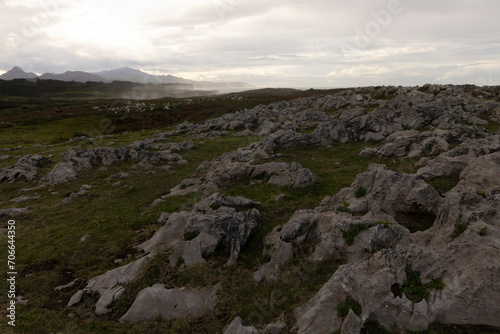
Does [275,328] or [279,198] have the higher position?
[279,198]

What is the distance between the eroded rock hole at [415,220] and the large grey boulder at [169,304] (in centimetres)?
1079

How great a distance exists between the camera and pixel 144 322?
40.9ft

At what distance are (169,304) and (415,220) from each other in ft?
45.3

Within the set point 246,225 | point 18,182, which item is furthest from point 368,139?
point 18,182

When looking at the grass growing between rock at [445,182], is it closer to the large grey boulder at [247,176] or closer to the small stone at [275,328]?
the large grey boulder at [247,176]

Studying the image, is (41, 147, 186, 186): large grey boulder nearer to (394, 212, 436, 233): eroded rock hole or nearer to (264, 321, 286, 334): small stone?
(394, 212, 436, 233): eroded rock hole

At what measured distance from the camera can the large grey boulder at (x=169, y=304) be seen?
1280 cm

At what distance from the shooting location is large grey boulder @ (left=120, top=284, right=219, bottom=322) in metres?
12.8

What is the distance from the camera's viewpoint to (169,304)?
13.1 metres

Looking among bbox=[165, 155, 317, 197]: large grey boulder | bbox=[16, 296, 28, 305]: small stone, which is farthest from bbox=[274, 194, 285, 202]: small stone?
bbox=[16, 296, 28, 305]: small stone

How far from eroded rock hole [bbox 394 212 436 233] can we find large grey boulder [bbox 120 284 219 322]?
425 inches

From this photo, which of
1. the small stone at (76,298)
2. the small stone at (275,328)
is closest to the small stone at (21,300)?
the small stone at (76,298)

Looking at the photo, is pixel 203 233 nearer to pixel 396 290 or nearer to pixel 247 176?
pixel 396 290

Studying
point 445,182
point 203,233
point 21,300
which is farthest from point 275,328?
point 445,182
